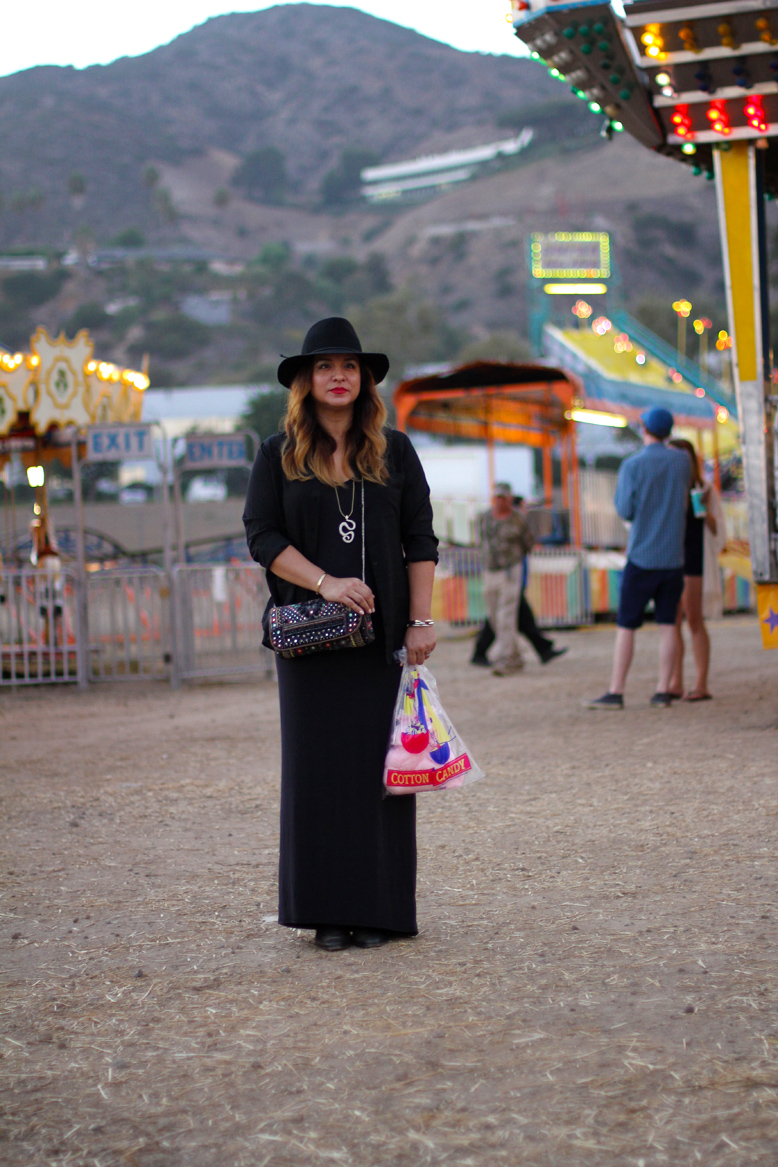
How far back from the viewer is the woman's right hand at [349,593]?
12.0 ft

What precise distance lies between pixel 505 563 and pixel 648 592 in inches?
158

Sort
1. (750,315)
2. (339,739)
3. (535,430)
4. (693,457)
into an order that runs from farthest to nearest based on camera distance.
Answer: (535,430) → (693,457) → (750,315) → (339,739)

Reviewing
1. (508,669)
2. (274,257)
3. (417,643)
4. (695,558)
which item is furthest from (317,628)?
(274,257)

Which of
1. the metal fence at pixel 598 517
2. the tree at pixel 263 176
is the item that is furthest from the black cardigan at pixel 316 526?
the tree at pixel 263 176

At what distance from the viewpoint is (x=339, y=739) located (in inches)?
147

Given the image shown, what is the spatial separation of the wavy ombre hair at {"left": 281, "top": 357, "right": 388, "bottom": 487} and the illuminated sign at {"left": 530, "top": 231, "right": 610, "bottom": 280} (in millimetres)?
42659

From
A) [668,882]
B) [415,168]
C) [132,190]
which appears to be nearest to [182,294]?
[132,190]

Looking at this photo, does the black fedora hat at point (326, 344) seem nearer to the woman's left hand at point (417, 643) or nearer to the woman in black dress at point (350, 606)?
the woman in black dress at point (350, 606)

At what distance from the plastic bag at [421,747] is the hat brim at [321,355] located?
0.95 m

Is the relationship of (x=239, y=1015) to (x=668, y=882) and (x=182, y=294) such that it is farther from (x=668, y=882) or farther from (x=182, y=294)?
(x=182, y=294)

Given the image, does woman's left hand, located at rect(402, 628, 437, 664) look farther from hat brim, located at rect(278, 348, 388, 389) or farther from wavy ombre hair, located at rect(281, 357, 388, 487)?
hat brim, located at rect(278, 348, 388, 389)

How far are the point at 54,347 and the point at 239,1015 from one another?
11.8 meters

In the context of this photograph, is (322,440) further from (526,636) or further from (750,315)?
(526,636)

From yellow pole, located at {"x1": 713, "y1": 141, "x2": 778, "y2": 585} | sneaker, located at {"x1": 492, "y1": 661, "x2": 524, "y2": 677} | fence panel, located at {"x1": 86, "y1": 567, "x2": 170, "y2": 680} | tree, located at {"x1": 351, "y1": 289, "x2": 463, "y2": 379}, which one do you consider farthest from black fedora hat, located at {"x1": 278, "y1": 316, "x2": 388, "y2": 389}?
tree, located at {"x1": 351, "y1": 289, "x2": 463, "y2": 379}
